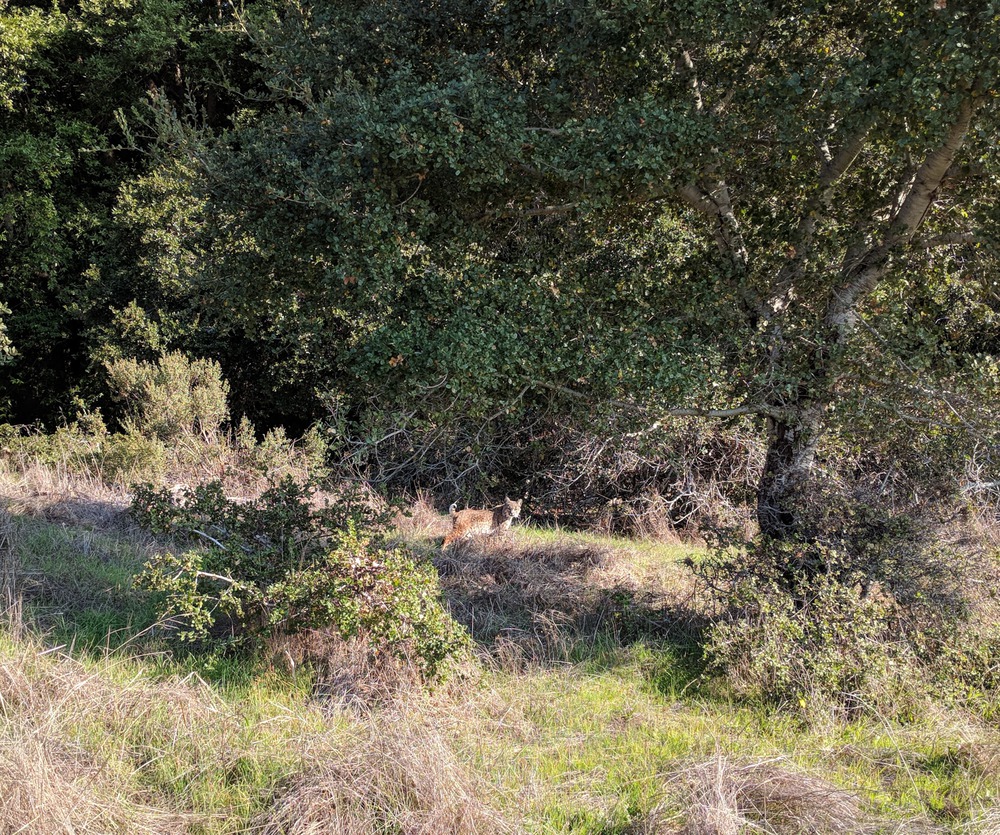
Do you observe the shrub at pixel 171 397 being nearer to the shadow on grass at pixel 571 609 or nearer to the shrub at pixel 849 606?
the shadow on grass at pixel 571 609

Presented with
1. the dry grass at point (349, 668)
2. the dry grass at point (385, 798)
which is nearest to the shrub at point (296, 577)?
the dry grass at point (349, 668)

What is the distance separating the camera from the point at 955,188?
6.02 m

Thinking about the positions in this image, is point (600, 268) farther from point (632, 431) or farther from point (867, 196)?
point (867, 196)

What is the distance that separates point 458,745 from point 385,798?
89 centimetres

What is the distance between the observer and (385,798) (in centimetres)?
364

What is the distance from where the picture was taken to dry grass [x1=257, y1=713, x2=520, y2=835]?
11.5 ft

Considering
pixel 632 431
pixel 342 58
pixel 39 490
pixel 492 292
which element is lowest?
pixel 39 490

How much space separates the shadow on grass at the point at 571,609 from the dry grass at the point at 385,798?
213 centimetres

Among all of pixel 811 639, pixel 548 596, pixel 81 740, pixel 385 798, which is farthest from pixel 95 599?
pixel 811 639

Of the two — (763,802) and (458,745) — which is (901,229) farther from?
(458,745)

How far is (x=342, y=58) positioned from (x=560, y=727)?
5445 millimetres

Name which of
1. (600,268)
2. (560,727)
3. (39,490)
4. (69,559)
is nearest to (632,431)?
(600,268)

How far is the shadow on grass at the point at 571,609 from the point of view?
6133 mm

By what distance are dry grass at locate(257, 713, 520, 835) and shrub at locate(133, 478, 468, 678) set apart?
1379 millimetres
